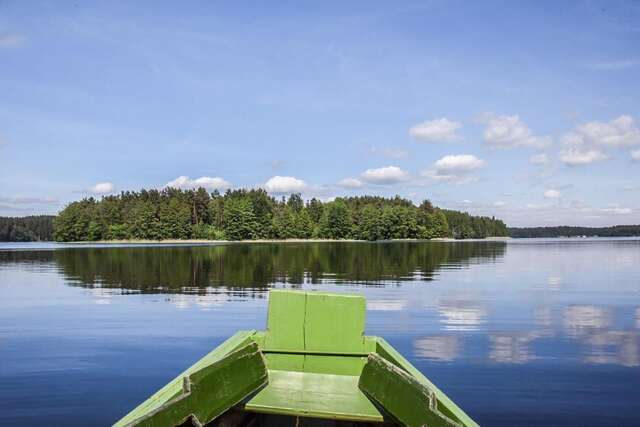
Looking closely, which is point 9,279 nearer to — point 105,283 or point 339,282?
point 105,283

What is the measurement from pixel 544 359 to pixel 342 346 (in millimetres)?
6829

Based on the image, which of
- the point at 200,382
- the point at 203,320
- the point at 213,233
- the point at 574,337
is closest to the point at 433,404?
the point at 200,382

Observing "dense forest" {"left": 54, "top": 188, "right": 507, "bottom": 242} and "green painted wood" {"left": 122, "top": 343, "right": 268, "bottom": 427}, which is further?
"dense forest" {"left": 54, "top": 188, "right": 507, "bottom": 242}

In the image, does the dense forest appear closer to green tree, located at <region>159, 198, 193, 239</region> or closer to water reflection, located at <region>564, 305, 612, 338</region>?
green tree, located at <region>159, 198, 193, 239</region>

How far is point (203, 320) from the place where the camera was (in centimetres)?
1812

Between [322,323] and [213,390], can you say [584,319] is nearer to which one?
[322,323]

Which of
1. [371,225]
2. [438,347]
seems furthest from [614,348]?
[371,225]

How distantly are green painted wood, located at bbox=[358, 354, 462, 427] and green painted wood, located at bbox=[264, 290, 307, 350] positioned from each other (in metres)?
2.15

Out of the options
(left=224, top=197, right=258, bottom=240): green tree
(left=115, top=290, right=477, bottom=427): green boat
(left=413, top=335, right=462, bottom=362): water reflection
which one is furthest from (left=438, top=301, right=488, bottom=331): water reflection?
(left=224, top=197, right=258, bottom=240): green tree

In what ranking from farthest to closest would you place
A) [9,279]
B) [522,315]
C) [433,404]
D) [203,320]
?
[9,279] → [522,315] → [203,320] → [433,404]

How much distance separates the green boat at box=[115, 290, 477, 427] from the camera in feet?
16.7

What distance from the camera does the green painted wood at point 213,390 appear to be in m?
4.78

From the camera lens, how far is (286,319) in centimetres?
829

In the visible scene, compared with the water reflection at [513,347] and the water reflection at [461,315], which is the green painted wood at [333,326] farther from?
the water reflection at [461,315]
